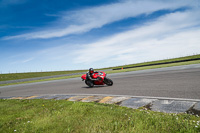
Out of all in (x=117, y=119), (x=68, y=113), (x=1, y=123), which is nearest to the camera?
(x=117, y=119)

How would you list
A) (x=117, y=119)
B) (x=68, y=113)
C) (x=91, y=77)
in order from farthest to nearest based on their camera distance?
1. (x=91, y=77)
2. (x=68, y=113)
3. (x=117, y=119)

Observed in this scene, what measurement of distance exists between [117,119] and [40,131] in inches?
69.7

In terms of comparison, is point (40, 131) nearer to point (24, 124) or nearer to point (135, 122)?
point (24, 124)

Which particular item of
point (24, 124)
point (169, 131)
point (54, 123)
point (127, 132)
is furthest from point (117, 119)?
point (24, 124)

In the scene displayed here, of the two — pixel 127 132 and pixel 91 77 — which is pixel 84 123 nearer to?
pixel 127 132

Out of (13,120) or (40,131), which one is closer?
(40,131)

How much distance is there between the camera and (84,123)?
3.79m

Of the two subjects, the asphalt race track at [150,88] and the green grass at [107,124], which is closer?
the green grass at [107,124]

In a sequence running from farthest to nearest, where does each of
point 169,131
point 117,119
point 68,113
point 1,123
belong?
point 68,113, point 1,123, point 117,119, point 169,131

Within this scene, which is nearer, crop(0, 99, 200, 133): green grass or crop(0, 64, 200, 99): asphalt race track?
crop(0, 99, 200, 133): green grass

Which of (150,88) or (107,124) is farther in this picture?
(150,88)

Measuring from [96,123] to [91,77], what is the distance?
8.37m

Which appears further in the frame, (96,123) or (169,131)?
(96,123)

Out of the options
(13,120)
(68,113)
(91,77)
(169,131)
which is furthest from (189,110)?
(91,77)
